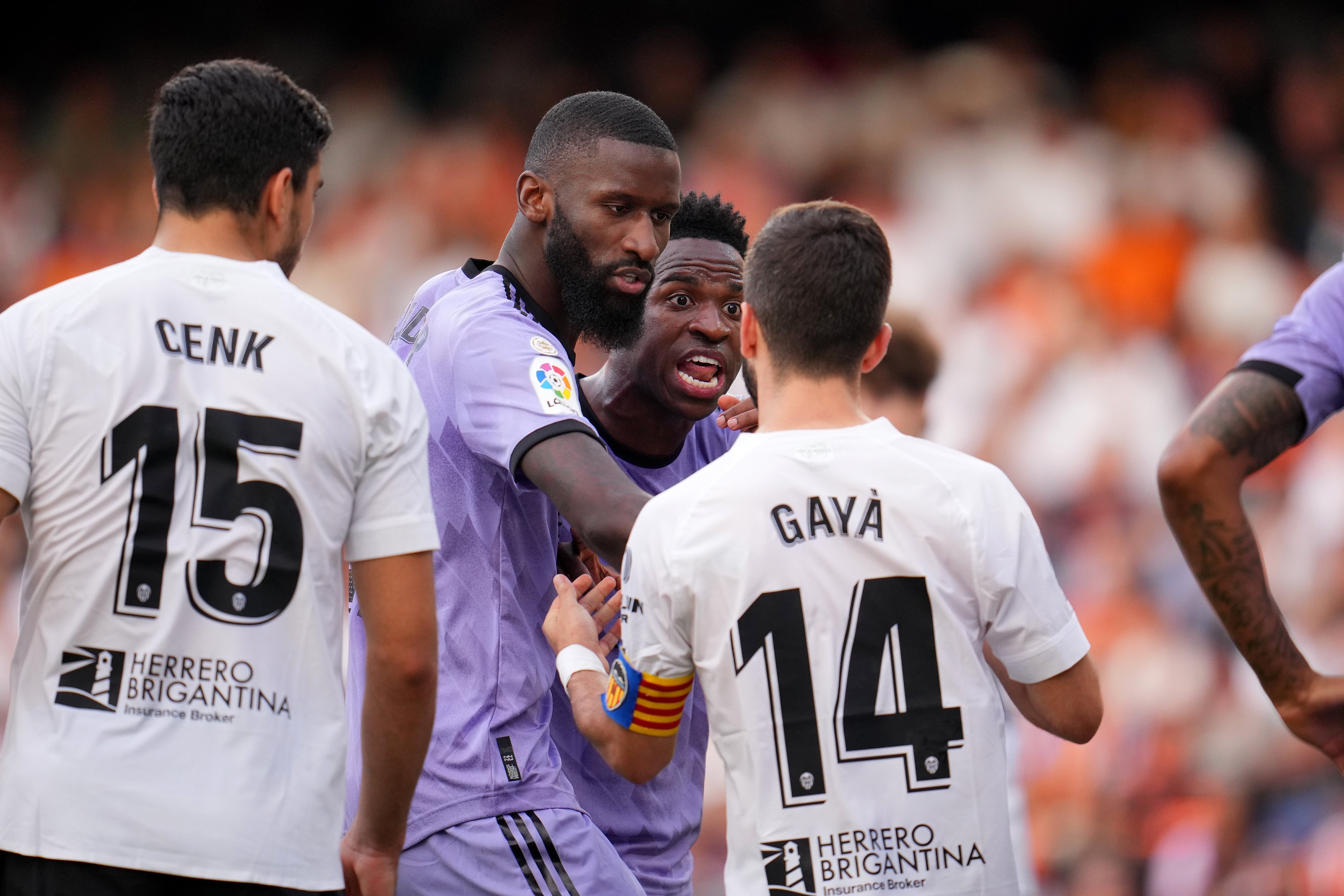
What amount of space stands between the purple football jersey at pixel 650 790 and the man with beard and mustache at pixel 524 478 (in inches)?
9.4

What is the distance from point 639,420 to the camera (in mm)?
4195

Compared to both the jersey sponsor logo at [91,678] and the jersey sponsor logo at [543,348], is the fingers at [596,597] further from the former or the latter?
the jersey sponsor logo at [91,678]

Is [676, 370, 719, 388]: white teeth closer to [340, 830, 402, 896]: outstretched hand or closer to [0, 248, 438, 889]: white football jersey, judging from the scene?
[0, 248, 438, 889]: white football jersey

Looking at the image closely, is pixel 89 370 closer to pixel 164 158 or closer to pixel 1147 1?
pixel 164 158

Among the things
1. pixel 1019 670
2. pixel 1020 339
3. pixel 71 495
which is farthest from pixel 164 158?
pixel 1020 339

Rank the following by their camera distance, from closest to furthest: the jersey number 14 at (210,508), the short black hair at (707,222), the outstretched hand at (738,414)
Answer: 1. the jersey number 14 at (210,508)
2. the outstretched hand at (738,414)
3. the short black hair at (707,222)

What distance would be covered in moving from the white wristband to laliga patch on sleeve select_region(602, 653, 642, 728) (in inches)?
8.4

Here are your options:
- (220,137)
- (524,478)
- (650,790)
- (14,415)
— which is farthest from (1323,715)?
(14,415)

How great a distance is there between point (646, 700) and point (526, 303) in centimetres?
116

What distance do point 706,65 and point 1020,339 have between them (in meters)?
3.89

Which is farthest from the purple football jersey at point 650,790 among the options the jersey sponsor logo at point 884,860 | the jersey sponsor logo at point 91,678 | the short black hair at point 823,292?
the jersey sponsor logo at point 91,678

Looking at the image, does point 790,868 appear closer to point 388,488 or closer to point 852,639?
point 852,639

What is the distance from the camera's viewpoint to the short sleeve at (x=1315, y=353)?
2949 millimetres

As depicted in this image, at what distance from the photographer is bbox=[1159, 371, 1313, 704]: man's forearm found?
2955mm
